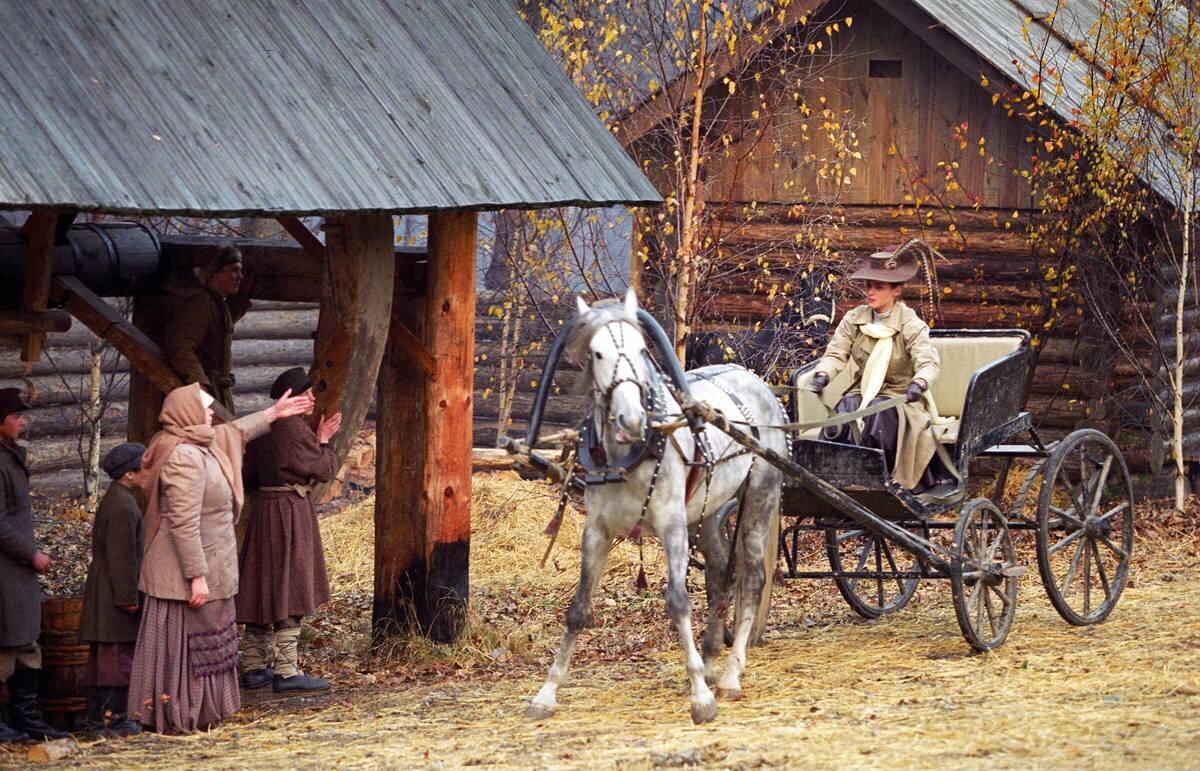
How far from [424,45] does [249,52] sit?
1.47 metres

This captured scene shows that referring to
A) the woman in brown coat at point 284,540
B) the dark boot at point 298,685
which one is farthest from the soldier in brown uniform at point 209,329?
the dark boot at point 298,685

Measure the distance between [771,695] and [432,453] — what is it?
2.85 meters

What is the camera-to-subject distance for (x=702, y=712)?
7.83 meters

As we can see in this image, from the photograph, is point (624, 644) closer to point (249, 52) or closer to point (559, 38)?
point (249, 52)

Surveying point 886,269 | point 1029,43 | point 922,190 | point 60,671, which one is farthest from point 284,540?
point 922,190

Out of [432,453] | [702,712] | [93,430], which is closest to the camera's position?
[702,712]

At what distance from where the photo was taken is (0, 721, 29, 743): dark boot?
7.92m

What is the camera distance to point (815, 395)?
9.84 meters

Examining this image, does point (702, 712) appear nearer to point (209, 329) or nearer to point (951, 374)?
point (951, 374)

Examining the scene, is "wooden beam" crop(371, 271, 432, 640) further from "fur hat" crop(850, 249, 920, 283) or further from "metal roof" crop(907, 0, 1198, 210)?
"metal roof" crop(907, 0, 1198, 210)

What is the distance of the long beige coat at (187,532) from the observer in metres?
8.20

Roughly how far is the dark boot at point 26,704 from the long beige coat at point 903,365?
487 cm

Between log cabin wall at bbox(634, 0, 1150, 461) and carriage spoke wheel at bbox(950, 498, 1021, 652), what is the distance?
670 centimetres

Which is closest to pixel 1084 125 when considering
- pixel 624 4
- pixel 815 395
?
pixel 624 4
